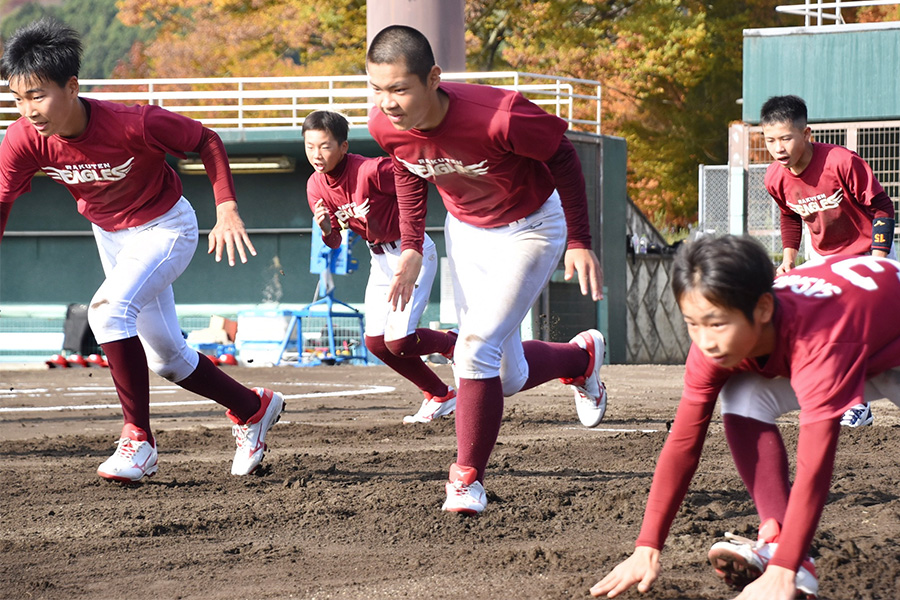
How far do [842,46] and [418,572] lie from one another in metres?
16.1

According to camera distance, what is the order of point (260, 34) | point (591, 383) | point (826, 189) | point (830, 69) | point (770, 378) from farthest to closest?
point (260, 34) → point (830, 69) → point (826, 189) → point (591, 383) → point (770, 378)

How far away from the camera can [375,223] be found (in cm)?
761

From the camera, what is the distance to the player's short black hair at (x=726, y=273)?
9.61 feet

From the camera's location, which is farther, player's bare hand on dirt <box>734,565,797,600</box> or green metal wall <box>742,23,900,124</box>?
green metal wall <box>742,23,900,124</box>

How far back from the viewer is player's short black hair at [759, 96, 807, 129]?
7.14 meters

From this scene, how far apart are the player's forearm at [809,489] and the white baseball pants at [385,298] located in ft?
15.3

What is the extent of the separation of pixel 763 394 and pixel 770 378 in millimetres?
66

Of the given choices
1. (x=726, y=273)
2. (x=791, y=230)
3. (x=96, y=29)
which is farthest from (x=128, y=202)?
(x=96, y=29)

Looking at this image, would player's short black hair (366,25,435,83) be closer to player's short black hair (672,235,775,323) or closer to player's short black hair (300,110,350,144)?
player's short black hair (672,235,775,323)

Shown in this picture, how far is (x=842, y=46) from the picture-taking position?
17859 millimetres

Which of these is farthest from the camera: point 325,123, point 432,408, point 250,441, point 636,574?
point 432,408

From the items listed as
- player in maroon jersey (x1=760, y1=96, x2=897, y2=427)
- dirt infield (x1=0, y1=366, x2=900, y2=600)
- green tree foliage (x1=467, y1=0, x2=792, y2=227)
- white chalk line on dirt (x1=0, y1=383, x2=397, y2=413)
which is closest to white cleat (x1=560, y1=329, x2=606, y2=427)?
dirt infield (x1=0, y1=366, x2=900, y2=600)

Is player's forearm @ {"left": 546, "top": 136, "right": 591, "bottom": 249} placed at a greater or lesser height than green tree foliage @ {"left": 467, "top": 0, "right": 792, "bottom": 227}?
lesser

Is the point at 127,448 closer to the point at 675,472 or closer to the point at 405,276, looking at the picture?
the point at 405,276
